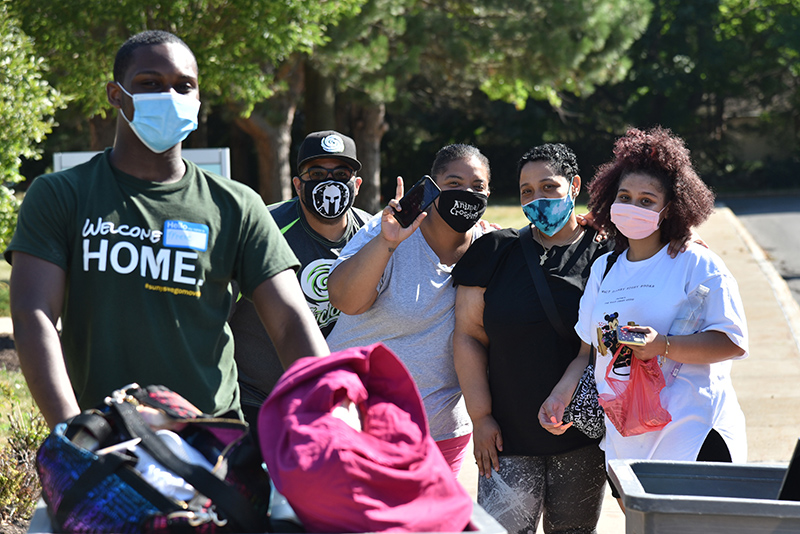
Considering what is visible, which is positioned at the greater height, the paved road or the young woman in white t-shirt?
the young woman in white t-shirt

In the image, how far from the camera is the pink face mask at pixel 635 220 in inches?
133

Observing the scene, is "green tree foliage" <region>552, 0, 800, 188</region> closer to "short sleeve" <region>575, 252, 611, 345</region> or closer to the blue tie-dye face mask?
the blue tie-dye face mask

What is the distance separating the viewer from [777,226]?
23078 mm

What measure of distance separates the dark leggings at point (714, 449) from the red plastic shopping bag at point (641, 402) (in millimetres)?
172

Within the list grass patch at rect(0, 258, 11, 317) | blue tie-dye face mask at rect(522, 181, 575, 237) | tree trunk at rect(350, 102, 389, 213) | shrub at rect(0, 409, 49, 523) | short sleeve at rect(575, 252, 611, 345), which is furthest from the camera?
tree trunk at rect(350, 102, 389, 213)

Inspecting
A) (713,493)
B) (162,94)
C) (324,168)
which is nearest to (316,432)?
(162,94)

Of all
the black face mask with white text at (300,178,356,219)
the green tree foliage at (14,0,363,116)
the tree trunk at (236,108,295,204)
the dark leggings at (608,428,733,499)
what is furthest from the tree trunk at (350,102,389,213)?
the dark leggings at (608,428,733,499)

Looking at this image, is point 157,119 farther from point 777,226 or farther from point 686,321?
point 777,226

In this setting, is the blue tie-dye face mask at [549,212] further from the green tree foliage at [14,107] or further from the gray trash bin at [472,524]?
the green tree foliage at [14,107]

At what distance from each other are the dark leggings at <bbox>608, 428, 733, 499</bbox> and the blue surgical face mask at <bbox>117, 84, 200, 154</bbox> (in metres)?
2.18

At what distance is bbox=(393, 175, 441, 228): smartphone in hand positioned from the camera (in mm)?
3414

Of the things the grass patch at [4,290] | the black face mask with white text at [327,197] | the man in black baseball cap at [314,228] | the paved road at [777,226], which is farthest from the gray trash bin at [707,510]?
the paved road at [777,226]

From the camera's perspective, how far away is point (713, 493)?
271 centimetres

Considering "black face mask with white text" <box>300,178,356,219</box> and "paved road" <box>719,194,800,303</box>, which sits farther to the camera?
"paved road" <box>719,194,800,303</box>
